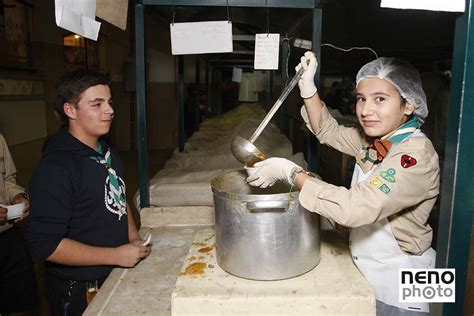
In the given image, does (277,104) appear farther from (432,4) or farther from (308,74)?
(432,4)

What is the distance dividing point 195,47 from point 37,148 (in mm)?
5045

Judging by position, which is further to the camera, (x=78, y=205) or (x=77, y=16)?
(x=78, y=205)

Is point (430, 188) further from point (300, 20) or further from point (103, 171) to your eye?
point (300, 20)

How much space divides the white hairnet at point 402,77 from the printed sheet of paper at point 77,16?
36.9 inches

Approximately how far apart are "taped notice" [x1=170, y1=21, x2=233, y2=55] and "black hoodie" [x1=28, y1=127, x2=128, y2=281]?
2.49ft

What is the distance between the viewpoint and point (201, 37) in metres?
1.97

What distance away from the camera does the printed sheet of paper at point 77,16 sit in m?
0.99

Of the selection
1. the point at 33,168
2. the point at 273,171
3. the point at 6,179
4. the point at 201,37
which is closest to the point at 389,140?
the point at 273,171

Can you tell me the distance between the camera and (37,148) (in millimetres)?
5949

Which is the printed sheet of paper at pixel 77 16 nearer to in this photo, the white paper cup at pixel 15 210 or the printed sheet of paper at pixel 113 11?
the printed sheet of paper at pixel 113 11

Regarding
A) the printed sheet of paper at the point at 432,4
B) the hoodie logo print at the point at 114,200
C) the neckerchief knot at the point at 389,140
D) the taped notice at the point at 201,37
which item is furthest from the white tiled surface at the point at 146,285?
the printed sheet of paper at the point at 432,4

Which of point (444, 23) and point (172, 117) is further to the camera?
point (172, 117)

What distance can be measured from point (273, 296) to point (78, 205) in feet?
3.23

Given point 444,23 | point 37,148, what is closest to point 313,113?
point 444,23
